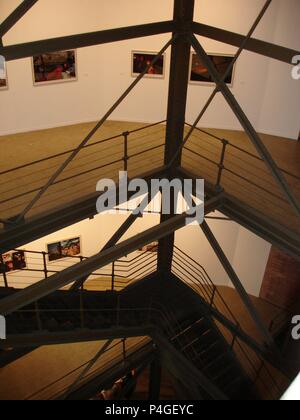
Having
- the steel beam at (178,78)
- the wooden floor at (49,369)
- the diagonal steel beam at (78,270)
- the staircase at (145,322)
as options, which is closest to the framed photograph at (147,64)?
the steel beam at (178,78)

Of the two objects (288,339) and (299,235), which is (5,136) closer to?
(299,235)

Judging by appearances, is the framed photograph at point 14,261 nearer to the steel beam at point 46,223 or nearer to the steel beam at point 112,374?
the steel beam at point 112,374

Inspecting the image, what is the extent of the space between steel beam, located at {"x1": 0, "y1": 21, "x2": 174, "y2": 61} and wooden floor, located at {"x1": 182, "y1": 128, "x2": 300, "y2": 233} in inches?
48.7

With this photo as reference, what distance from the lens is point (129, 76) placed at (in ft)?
18.9

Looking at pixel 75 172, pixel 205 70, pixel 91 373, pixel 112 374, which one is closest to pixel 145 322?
pixel 112 374

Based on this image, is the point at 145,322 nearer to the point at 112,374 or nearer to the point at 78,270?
the point at 112,374

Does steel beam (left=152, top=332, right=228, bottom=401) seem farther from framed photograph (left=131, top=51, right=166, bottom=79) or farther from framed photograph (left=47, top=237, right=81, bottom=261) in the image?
framed photograph (left=131, top=51, right=166, bottom=79)

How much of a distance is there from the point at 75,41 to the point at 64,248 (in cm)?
369

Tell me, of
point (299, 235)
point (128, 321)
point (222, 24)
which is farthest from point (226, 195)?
point (222, 24)

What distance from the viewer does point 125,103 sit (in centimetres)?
593

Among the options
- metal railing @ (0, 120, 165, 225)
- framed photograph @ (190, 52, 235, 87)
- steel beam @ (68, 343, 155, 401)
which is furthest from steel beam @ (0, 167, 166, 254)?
framed photograph @ (190, 52, 235, 87)

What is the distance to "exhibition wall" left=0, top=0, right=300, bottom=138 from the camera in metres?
5.11

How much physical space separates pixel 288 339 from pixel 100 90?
4.52 metres

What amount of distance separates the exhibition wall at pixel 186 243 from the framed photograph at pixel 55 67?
2089 mm
